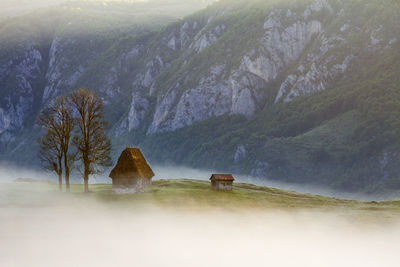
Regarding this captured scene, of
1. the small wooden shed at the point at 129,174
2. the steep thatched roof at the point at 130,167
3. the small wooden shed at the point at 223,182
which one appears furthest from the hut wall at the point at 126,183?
the small wooden shed at the point at 223,182

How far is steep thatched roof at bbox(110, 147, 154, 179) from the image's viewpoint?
86.4 meters

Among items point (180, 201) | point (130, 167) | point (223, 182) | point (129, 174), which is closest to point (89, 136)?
point (130, 167)

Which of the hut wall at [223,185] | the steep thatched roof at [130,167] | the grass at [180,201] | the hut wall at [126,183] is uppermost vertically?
the steep thatched roof at [130,167]

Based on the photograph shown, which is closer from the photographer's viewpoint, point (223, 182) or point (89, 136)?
point (89, 136)

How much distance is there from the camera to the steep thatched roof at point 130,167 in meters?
86.4

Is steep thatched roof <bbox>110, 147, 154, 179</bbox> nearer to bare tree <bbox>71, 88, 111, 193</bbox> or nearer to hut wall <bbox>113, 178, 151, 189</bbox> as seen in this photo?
hut wall <bbox>113, 178, 151, 189</bbox>

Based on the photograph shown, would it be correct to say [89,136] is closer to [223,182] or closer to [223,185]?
[223,182]

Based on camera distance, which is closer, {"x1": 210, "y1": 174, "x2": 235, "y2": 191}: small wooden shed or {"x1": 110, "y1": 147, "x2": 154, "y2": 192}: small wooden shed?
{"x1": 110, "y1": 147, "x2": 154, "y2": 192}: small wooden shed

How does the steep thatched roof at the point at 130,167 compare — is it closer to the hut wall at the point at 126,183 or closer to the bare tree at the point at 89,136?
the hut wall at the point at 126,183

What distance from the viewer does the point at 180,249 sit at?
159ft

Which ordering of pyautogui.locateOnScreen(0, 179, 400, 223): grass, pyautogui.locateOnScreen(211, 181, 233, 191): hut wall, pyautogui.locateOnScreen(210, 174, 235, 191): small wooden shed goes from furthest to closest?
pyautogui.locateOnScreen(210, 174, 235, 191): small wooden shed, pyautogui.locateOnScreen(211, 181, 233, 191): hut wall, pyautogui.locateOnScreen(0, 179, 400, 223): grass

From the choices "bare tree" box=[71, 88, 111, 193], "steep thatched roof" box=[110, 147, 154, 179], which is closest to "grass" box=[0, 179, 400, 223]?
"steep thatched roof" box=[110, 147, 154, 179]

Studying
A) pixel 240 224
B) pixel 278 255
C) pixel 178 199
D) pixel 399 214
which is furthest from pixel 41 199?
pixel 399 214

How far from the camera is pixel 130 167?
87062 millimetres
